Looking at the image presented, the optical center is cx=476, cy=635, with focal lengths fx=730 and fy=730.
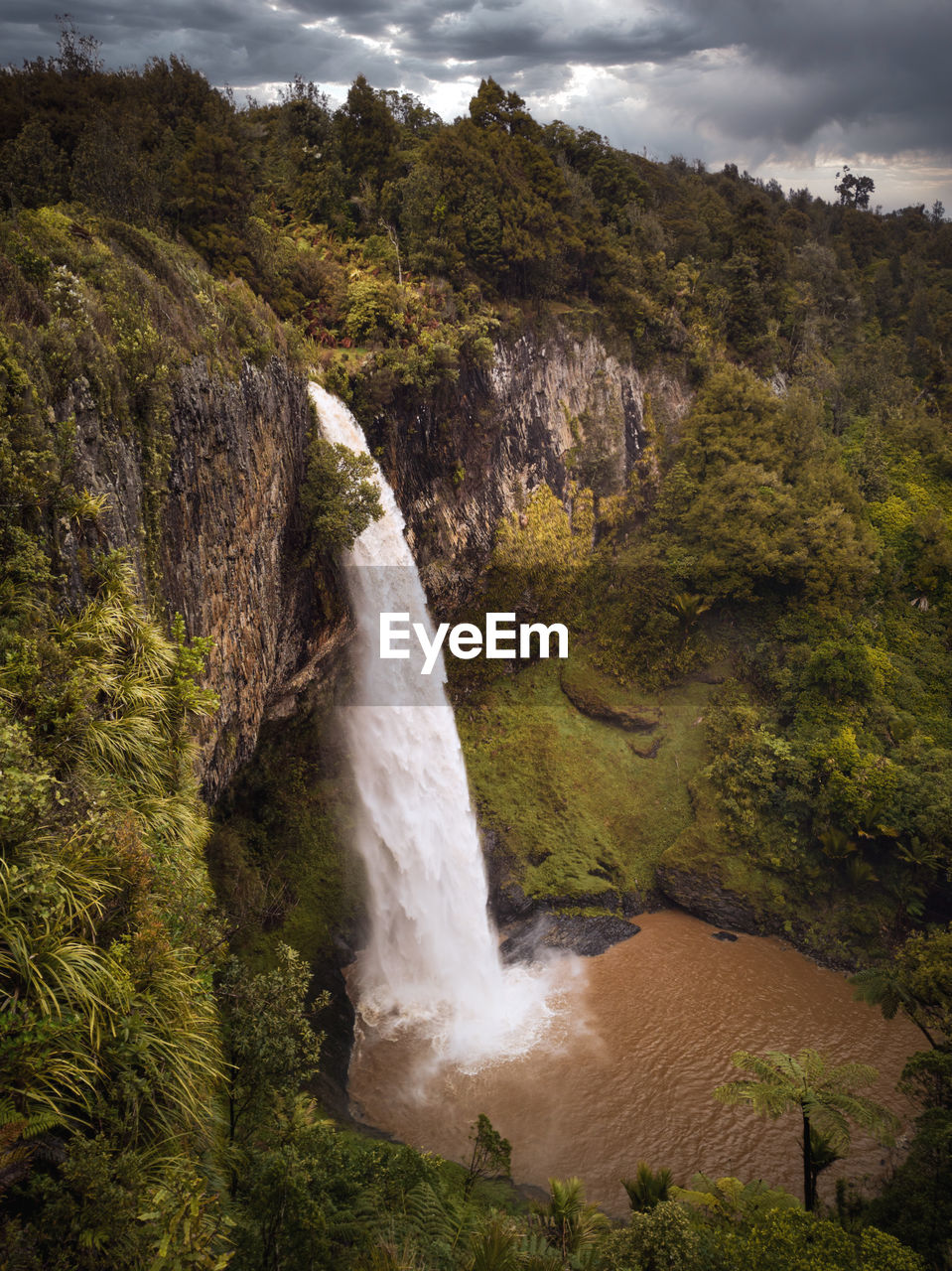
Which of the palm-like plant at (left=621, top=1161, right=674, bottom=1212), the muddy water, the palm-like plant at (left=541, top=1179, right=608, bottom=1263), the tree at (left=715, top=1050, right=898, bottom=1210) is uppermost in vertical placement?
the tree at (left=715, top=1050, right=898, bottom=1210)

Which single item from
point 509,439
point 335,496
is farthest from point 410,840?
point 509,439

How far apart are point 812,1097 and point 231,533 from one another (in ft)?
37.7

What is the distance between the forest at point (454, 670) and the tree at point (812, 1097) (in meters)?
0.07

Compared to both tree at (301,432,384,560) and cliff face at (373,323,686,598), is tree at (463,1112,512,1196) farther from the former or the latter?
cliff face at (373,323,686,598)

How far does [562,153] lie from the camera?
2883 cm

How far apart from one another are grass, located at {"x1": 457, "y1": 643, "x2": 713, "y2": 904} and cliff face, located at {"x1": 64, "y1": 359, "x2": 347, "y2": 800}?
6596mm

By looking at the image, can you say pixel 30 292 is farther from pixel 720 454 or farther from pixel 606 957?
pixel 720 454

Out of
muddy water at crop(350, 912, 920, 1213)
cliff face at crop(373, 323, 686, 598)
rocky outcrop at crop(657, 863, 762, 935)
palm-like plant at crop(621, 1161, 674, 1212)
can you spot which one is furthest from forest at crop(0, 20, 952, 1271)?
muddy water at crop(350, 912, 920, 1213)

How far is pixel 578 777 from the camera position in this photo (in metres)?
20.6

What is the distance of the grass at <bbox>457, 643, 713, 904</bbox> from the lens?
1902cm

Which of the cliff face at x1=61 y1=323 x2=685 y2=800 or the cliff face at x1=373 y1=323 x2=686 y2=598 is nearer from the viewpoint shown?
the cliff face at x1=61 y1=323 x2=685 y2=800

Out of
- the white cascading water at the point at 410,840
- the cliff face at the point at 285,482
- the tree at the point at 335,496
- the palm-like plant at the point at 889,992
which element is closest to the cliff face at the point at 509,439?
the cliff face at the point at 285,482

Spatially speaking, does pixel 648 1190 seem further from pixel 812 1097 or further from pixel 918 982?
pixel 918 982

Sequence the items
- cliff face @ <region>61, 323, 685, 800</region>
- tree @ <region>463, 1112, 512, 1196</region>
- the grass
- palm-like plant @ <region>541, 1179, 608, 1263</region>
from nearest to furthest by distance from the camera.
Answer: palm-like plant @ <region>541, 1179, 608, 1263</region>, cliff face @ <region>61, 323, 685, 800</region>, tree @ <region>463, 1112, 512, 1196</region>, the grass
